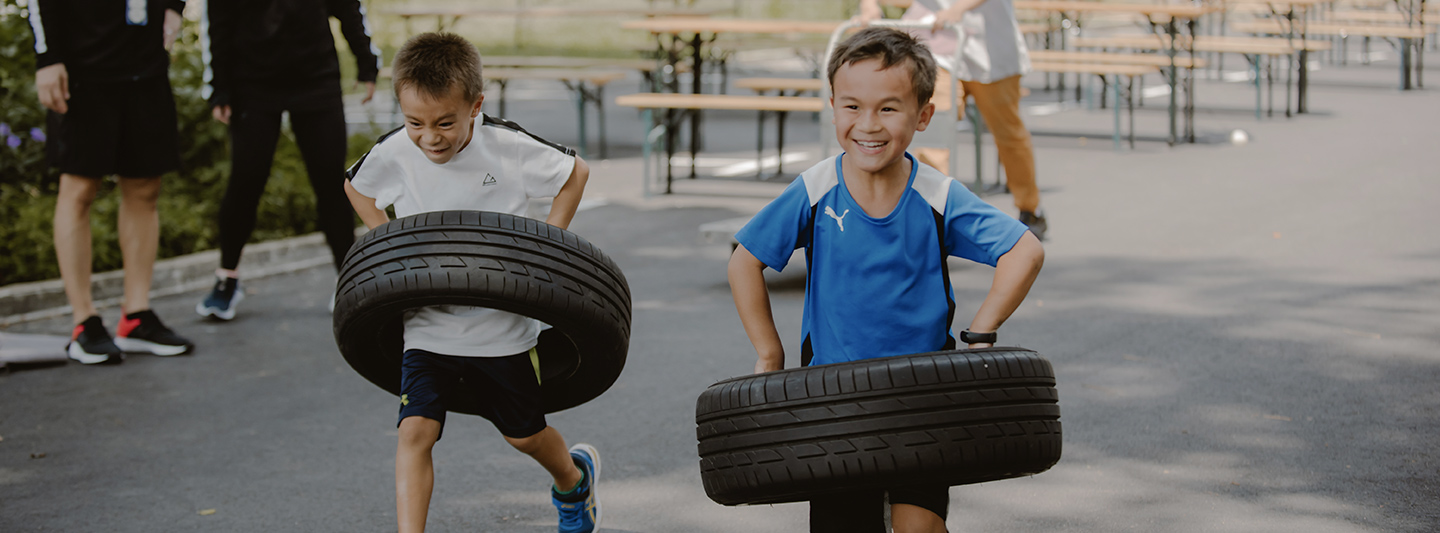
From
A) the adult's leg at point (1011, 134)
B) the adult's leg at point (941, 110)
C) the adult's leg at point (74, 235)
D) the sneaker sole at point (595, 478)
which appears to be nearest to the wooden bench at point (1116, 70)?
the adult's leg at point (1011, 134)

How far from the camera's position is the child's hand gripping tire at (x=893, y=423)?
2.39m

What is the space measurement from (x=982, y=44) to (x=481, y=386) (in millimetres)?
4589

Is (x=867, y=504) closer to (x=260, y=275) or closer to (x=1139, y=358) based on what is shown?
(x=1139, y=358)

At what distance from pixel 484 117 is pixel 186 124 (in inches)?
208

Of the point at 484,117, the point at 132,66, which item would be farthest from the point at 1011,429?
the point at 132,66

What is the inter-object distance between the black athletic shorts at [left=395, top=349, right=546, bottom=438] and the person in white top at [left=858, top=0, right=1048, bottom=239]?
4197mm

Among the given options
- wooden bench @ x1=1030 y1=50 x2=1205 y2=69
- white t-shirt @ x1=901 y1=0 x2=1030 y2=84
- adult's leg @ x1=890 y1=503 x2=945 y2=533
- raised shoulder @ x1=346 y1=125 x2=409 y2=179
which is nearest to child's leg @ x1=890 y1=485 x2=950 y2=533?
adult's leg @ x1=890 y1=503 x2=945 y2=533

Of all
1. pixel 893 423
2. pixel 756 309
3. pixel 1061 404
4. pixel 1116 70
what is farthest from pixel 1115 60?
pixel 893 423

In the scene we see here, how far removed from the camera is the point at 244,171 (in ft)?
19.5

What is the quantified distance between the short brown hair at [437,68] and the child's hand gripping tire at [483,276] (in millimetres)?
299

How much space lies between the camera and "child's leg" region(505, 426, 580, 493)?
329cm

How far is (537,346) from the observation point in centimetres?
333

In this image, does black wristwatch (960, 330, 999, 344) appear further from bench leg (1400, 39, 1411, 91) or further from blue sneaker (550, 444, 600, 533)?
bench leg (1400, 39, 1411, 91)

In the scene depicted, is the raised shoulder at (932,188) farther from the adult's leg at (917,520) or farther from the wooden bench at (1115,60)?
the wooden bench at (1115,60)
